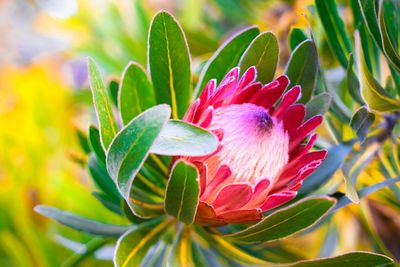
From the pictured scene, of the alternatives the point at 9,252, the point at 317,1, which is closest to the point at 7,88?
the point at 9,252

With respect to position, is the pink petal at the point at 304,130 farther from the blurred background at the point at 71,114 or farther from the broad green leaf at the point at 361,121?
the blurred background at the point at 71,114

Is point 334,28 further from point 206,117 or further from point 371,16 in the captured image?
point 206,117

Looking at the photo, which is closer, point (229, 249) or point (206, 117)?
point (206, 117)

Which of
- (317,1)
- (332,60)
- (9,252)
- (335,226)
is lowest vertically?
(9,252)

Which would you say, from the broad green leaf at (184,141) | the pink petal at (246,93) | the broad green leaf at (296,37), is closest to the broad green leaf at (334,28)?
the broad green leaf at (296,37)

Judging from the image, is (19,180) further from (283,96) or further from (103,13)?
(283,96)

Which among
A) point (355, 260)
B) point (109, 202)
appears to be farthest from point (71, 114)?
point (355, 260)
